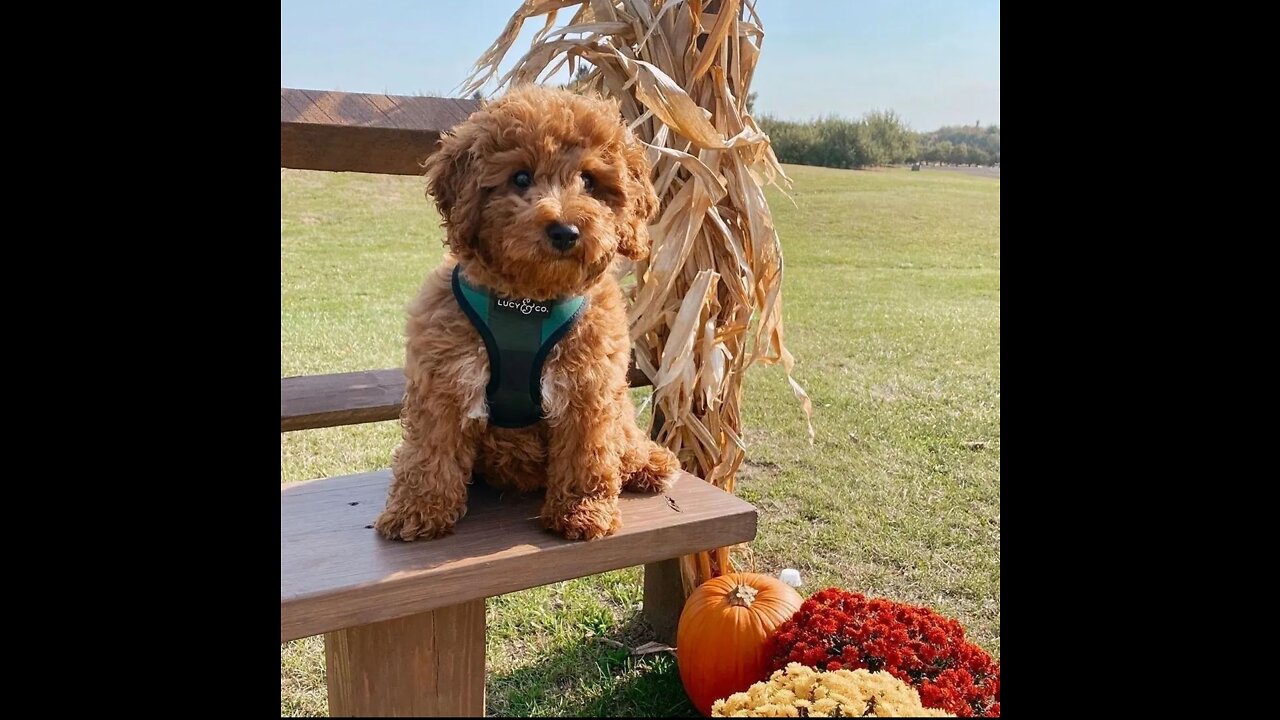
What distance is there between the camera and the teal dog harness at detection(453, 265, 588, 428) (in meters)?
1.50

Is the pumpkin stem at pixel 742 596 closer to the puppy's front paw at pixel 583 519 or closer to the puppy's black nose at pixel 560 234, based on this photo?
the puppy's front paw at pixel 583 519

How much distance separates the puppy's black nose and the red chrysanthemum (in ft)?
3.85

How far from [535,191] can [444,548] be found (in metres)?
0.66

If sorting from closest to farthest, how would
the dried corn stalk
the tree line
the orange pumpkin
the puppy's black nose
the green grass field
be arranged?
the puppy's black nose < the dried corn stalk < the orange pumpkin < the green grass field < the tree line

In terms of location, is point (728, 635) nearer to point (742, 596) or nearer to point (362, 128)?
point (742, 596)

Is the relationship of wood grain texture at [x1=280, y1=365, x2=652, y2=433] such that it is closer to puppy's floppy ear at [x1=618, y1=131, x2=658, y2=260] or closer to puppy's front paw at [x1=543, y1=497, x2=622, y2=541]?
puppy's front paw at [x1=543, y1=497, x2=622, y2=541]

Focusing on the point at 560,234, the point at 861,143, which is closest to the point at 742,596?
the point at 560,234

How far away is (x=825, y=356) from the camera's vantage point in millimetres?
4191

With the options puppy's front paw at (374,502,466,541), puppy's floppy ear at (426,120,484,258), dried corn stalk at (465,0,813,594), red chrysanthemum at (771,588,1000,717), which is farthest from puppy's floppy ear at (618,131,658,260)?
red chrysanthemum at (771,588,1000,717)

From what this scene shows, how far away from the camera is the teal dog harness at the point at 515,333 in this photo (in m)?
1.50

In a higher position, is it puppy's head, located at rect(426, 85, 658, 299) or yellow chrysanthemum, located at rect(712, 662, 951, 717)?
puppy's head, located at rect(426, 85, 658, 299)
